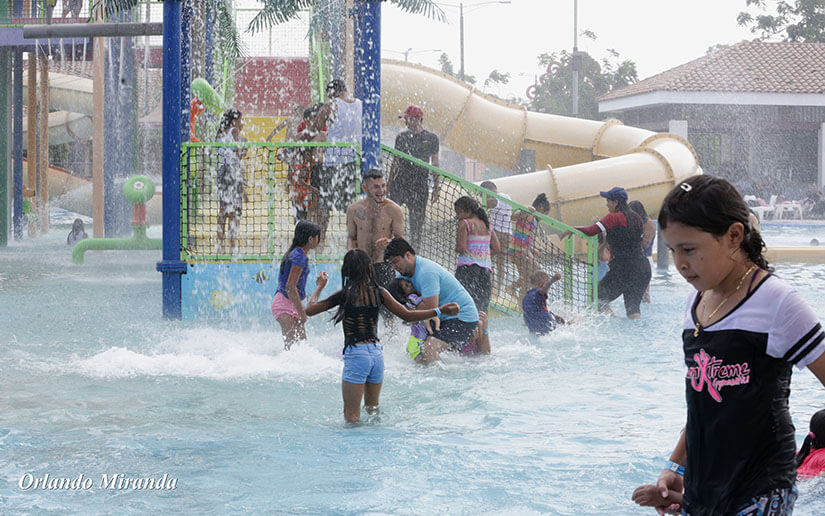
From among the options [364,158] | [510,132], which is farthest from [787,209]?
[364,158]

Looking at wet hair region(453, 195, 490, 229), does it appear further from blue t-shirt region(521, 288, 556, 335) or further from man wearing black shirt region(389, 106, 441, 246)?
man wearing black shirt region(389, 106, 441, 246)

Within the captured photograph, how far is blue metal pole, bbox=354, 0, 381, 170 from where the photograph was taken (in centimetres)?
980

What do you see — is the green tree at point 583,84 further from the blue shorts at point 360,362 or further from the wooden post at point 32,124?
the blue shorts at point 360,362

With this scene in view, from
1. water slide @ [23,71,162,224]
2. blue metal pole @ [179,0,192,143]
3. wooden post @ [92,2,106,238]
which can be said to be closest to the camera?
blue metal pole @ [179,0,192,143]

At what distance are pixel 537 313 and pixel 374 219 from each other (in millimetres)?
1998

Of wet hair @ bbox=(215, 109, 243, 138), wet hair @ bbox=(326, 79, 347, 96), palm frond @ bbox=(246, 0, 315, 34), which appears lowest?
wet hair @ bbox=(215, 109, 243, 138)

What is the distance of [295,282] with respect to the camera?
7383 mm

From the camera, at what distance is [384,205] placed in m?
8.59

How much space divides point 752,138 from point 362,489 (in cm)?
3085

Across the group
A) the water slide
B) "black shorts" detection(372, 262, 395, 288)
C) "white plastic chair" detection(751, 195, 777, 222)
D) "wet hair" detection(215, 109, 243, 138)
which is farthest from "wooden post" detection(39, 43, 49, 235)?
"white plastic chair" detection(751, 195, 777, 222)

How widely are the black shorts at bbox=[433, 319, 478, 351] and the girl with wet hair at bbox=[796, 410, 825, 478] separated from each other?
3.54m

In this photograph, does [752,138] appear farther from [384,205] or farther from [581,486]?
[581,486]

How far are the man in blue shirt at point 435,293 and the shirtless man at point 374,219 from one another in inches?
42.2

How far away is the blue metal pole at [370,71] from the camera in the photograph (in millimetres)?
9797
